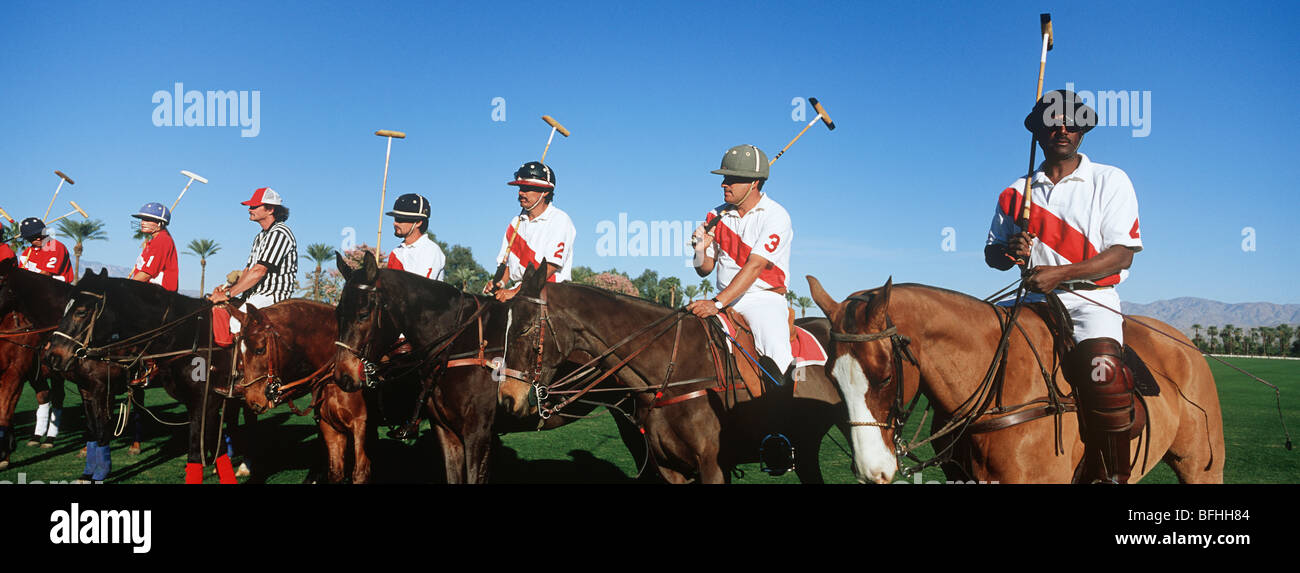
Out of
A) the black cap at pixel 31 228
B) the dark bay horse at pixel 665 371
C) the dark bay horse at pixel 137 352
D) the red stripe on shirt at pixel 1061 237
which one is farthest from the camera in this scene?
the black cap at pixel 31 228

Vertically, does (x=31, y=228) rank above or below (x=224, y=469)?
above

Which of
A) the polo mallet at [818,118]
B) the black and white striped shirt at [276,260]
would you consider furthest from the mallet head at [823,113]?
the black and white striped shirt at [276,260]

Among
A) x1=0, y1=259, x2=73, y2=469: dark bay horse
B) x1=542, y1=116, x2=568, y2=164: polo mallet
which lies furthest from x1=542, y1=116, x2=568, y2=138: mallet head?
x1=0, y1=259, x2=73, y2=469: dark bay horse

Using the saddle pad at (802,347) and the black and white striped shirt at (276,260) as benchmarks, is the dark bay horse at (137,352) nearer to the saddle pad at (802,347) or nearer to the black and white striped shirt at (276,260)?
the black and white striped shirt at (276,260)

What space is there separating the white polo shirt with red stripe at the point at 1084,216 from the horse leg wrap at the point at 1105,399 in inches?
19.1

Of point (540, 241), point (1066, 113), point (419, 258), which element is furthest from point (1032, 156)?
point (419, 258)

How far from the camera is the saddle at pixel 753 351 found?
13.8 ft

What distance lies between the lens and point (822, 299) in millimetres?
3404

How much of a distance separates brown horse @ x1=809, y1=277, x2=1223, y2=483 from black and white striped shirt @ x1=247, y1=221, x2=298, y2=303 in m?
5.50

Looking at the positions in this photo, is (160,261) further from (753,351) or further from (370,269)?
(753,351)

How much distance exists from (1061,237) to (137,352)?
7.83 meters

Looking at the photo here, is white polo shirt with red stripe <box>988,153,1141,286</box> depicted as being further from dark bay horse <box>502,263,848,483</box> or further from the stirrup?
the stirrup
